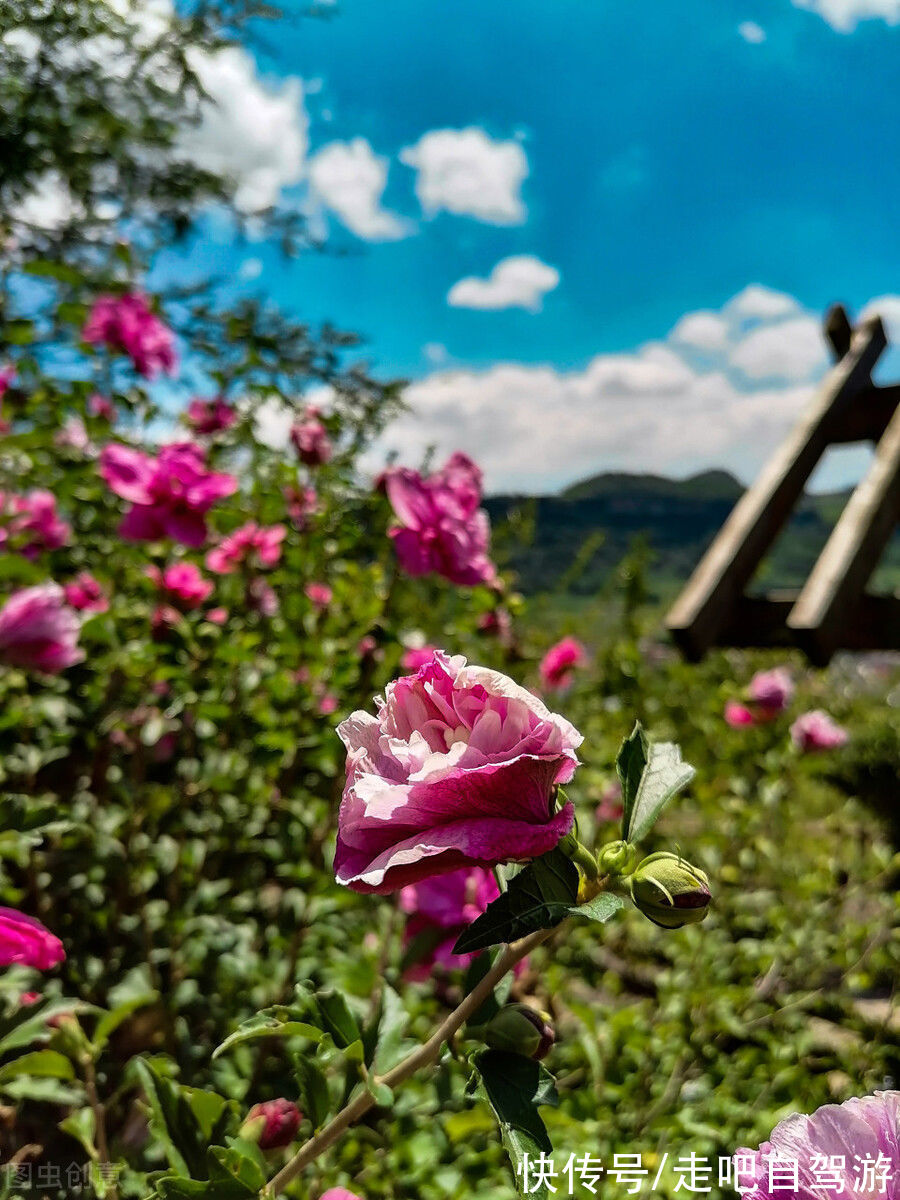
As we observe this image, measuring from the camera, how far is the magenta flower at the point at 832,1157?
435 millimetres

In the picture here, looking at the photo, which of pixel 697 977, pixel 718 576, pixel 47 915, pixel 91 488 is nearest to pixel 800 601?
pixel 718 576

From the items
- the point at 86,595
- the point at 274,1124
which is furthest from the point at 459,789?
the point at 86,595

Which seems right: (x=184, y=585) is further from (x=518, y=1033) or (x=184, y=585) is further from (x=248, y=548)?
(x=518, y=1033)

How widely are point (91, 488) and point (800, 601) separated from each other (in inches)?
59.9

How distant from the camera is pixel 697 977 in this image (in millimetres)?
1609

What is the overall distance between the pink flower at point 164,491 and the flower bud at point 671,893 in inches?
36.9

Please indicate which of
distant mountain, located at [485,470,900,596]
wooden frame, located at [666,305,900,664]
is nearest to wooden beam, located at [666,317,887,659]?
wooden frame, located at [666,305,900,664]

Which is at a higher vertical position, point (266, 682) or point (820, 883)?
point (266, 682)

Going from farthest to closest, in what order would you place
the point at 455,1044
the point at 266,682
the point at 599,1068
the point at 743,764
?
the point at 743,764
the point at 266,682
the point at 599,1068
the point at 455,1044

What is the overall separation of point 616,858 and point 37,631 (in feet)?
3.14

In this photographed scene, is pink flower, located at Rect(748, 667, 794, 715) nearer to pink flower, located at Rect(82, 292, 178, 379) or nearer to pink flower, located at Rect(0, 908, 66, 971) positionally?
pink flower, located at Rect(82, 292, 178, 379)

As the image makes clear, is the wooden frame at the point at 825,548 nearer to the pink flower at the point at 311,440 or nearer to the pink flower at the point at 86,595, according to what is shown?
the pink flower at the point at 311,440

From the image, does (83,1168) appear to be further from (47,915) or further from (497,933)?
(497,933)

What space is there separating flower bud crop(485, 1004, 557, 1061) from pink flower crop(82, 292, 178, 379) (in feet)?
4.94
